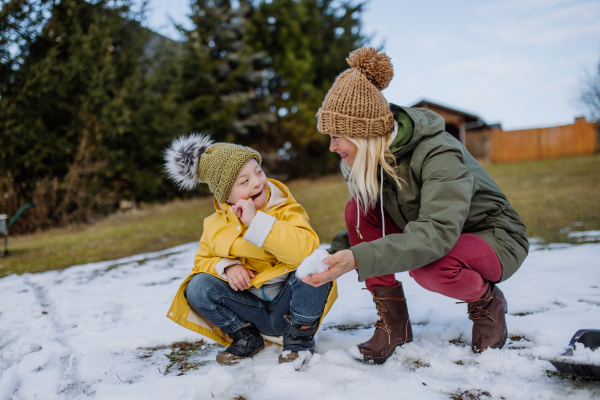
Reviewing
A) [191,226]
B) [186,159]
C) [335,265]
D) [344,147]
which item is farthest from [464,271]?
[191,226]

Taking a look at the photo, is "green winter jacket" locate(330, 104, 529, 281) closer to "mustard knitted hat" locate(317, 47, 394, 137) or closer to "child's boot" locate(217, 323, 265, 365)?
"mustard knitted hat" locate(317, 47, 394, 137)

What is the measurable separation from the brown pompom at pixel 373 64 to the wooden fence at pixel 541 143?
1703 centimetres

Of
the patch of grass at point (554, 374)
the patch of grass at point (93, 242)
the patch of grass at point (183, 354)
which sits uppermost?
the patch of grass at point (554, 374)

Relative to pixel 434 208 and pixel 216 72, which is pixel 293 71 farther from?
pixel 434 208

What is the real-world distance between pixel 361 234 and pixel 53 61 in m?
8.00

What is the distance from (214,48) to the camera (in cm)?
1276

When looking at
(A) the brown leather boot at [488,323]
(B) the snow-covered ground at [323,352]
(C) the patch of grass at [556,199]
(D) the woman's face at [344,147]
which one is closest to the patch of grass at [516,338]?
(B) the snow-covered ground at [323,352]

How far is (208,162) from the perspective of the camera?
1.92 metres

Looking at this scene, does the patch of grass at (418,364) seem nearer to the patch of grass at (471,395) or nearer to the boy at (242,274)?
the patch of grass at (471,395)

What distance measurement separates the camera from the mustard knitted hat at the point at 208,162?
6.09 ft

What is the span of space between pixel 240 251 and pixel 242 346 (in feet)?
1.38

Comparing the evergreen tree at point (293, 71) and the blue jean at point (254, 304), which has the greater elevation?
the evergreen tree at point (293, 71)

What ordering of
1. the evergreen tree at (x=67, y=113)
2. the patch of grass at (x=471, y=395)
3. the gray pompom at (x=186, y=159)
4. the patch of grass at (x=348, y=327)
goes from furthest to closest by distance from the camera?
the evergreen tree at (x=67, y=113), the patch of grass at (x=348, y=327), the gray pompom at (x=186, y=159), the patch of grass at (x=471, y=395)

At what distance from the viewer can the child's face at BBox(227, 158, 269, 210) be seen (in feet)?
6.08
